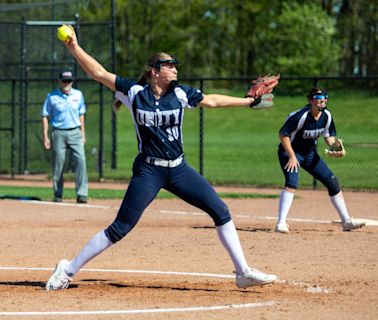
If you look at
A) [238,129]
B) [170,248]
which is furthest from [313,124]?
[238,129]

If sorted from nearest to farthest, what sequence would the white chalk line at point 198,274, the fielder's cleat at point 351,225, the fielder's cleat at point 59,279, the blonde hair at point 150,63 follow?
1. the blonde hair at point 150,63
2. the fielder's cleat at point 59,279
3. the white chalk line at point 198,274
4. the fielder's cleat at point 351,225

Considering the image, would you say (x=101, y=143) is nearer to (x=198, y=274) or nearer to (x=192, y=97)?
(x=198, y=274)

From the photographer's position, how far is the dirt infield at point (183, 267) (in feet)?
25.6

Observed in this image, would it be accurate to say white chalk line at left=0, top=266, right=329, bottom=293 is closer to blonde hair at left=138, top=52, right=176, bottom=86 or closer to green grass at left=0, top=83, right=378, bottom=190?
blonde hair at left=138, top=52, right=176, bottom=86

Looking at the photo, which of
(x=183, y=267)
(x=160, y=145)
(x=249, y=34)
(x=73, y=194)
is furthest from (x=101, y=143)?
(x=249, y=34)

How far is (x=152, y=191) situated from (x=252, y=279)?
44.2 inches

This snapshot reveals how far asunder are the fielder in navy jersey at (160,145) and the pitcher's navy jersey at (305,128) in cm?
419

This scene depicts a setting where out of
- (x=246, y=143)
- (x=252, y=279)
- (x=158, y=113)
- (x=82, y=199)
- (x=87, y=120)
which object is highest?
(x=158, y=113)

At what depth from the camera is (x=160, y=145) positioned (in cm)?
832

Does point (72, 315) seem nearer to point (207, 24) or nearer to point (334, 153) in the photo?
point (334, 153)

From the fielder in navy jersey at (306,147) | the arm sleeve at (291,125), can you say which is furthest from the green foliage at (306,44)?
the arm sleeve at (291,125)

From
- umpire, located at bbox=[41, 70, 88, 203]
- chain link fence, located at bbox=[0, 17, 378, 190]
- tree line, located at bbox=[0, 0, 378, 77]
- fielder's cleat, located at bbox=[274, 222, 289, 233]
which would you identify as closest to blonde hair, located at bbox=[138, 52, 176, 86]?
fielder's cleat, located at bbox=[274, 222, 289, 233]

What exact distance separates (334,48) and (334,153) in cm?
3299

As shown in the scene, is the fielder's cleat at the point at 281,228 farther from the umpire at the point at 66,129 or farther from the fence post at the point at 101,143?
the fence post at the point at 101,143
